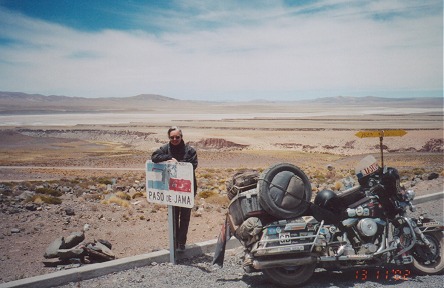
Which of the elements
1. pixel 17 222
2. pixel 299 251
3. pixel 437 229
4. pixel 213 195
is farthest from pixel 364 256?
pixel 213 195

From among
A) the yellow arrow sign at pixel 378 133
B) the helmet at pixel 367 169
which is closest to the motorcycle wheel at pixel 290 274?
the helmet at pixel 367 169

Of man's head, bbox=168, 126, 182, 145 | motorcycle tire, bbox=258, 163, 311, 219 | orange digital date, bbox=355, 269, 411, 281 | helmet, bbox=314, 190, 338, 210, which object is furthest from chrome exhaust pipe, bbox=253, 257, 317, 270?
man's head, bbox=168, 126, 182, 145

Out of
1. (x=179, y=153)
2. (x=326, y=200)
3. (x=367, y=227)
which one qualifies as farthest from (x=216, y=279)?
(x=367, y=227)

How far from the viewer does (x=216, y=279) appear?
5703 millimetres

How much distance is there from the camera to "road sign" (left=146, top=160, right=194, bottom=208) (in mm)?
6078

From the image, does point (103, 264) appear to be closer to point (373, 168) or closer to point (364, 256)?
point (364, 256)

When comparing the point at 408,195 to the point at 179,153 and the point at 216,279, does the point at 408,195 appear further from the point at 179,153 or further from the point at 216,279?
the point at 179,153

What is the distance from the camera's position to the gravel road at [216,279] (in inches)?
213

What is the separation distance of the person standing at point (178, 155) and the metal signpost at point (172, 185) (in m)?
0.13

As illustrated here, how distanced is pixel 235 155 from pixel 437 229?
39.8m

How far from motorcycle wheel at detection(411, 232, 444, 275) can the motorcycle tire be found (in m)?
1.69

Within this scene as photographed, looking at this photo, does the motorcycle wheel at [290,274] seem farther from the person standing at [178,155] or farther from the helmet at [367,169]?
the person standing at [178,155]

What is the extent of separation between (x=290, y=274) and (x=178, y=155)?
7.60 ft

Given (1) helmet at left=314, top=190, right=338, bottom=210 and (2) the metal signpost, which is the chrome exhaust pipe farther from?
(2) the metal signpost
